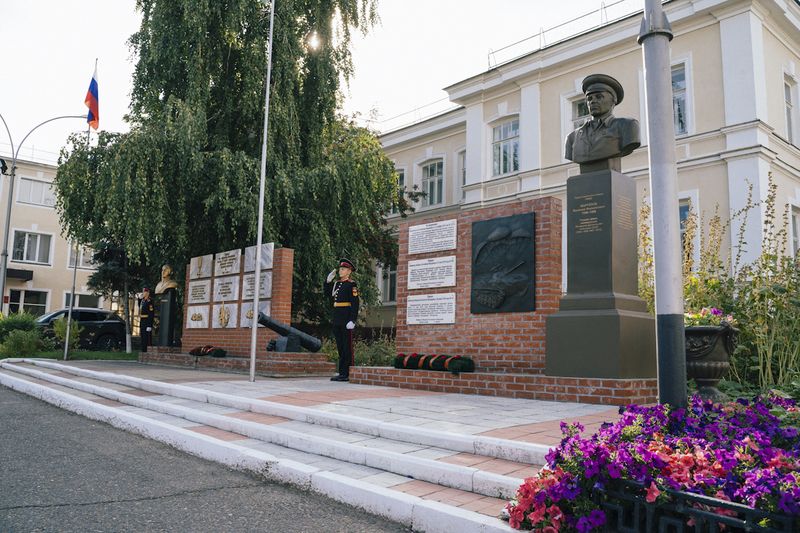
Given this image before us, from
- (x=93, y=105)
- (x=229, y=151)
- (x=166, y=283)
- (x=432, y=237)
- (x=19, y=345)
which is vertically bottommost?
(x=19, y=345)

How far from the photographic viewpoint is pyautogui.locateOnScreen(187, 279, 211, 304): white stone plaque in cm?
1511

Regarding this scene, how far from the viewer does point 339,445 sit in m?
4.92

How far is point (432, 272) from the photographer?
9.97 m

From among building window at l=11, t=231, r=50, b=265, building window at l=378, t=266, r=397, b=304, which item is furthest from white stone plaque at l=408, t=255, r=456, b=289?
building window at l=11, t=231, r=50, b=265

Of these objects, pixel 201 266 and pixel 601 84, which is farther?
pixel 201 266

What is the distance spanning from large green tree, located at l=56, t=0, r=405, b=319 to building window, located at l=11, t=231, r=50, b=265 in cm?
2489

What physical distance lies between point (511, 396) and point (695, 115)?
1303 cm

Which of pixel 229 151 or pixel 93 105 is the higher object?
pixel 93 105

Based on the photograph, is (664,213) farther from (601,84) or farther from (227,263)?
(227,263)

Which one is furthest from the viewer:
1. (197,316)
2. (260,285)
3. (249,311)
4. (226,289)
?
(197,316)

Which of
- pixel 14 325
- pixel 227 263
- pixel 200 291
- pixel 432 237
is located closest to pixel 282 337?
pixel 227 263

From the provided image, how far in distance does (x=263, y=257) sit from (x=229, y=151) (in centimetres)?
338

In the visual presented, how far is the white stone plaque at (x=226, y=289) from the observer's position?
46.4ft

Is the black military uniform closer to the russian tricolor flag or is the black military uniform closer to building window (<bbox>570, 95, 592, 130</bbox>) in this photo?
the russian tricolor flag
